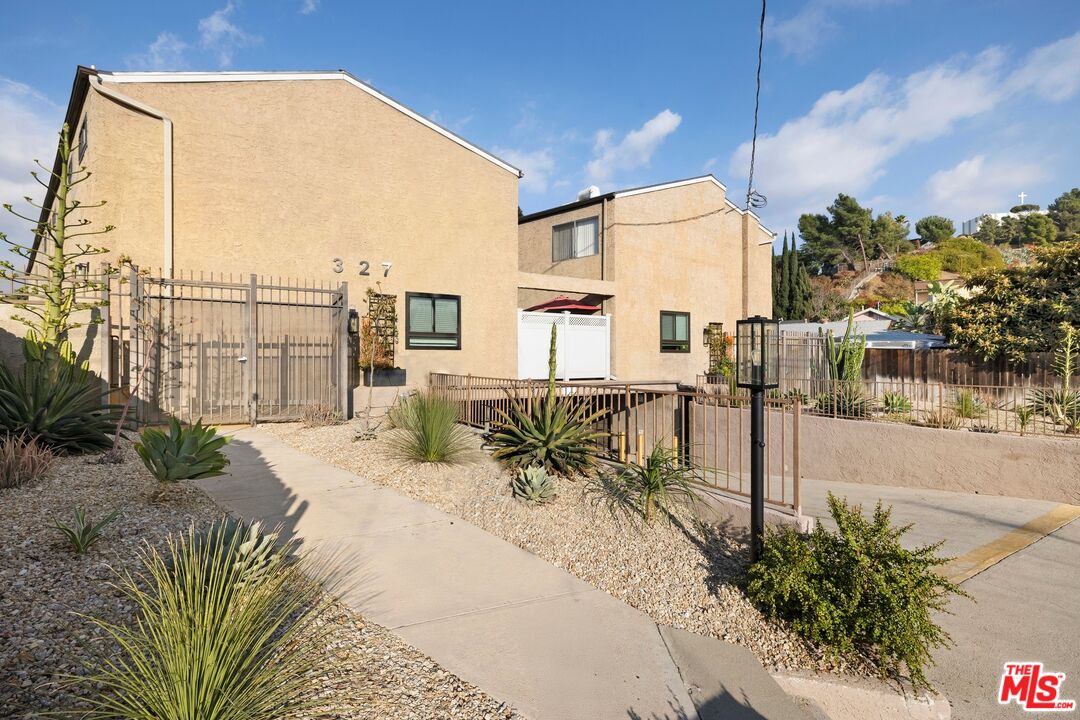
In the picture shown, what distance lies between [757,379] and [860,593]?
190cm

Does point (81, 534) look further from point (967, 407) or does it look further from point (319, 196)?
point (967, 407)

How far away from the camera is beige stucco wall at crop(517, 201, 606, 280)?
1848 centimetres

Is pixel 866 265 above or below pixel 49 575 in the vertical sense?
above

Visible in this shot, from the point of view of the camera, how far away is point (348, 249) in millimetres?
13133

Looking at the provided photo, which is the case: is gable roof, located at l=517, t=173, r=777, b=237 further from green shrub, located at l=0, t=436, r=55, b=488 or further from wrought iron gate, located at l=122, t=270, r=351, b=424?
green shrub, located at l=0, t=436, r=55, b=488

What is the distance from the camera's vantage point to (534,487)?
6.47 m

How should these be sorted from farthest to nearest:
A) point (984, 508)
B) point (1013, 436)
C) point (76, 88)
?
point (76, 88) < point (1013, 436) < point (984, 508)

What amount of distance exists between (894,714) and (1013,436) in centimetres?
800

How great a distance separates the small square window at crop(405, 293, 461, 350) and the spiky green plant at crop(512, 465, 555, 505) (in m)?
8.07

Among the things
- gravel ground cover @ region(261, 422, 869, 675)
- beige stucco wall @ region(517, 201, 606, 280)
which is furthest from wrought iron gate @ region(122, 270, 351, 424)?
beige stucco wall @ region(517, 201, 606, 280)

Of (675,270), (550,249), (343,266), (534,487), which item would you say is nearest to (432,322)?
(343,266)

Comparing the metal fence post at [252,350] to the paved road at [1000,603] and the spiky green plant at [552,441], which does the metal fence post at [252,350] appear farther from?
the paved road at [1000,603]

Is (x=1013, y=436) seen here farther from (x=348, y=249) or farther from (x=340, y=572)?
(x=348, y=249)

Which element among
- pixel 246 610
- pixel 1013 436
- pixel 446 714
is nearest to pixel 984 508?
pixel 1013 436
